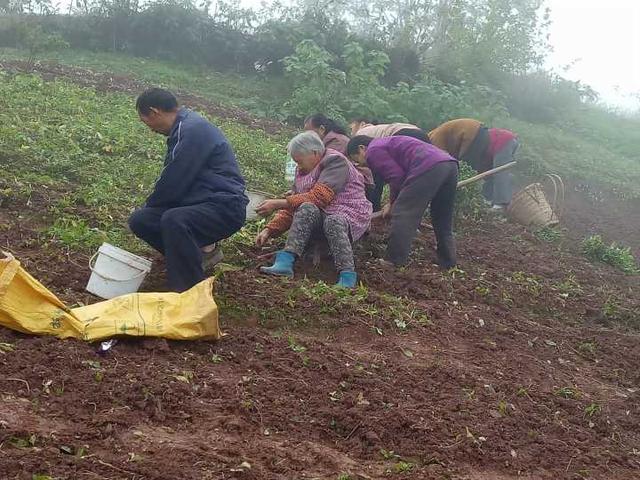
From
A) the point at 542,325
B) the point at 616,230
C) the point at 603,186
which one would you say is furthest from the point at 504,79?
the point at 542,325

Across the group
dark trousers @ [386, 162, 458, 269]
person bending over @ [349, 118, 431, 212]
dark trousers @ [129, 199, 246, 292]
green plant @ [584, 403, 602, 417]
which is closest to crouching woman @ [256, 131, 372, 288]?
dark trousers @ [386, 162, 458, 269]

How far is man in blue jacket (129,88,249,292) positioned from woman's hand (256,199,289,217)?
1.80ft

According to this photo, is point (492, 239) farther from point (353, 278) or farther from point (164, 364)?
point (164, 364)

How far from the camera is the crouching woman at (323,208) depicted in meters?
4.93

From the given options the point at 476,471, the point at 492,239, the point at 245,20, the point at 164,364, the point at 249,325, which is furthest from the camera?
the point at 245,20

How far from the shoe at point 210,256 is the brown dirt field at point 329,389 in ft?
0.53

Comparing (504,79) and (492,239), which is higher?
(504,79)

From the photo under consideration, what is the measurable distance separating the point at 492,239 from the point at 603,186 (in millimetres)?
5304

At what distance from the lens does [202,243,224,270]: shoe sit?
15.1ft

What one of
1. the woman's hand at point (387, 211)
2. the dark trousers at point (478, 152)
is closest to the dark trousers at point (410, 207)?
the woman's hand at point (387, 211)

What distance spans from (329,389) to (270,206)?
181 cm

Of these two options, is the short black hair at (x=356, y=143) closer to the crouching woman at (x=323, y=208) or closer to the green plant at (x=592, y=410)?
the crouching woman at (x=323, y=208)

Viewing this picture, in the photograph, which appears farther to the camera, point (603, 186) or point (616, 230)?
point (603, 186)

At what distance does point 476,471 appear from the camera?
292 cm
